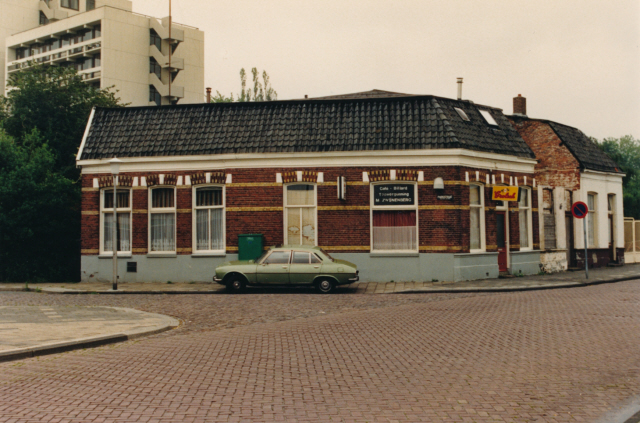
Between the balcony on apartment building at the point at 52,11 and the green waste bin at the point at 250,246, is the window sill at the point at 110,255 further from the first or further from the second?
the balcony on apartment building at the point at 52,11

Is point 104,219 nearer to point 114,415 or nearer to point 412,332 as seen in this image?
point 412,332

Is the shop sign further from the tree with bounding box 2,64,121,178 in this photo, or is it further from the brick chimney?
the tree with bounding box 2,64,121,178

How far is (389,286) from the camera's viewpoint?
67.6ft

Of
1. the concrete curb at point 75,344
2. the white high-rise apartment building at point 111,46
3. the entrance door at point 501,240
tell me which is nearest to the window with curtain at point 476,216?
the entrance door at point 501,240

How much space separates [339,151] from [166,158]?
20.4 feet

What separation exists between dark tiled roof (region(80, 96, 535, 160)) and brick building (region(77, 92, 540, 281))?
0.04 m

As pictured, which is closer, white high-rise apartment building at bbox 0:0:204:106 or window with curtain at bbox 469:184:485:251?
window with curtain at bbox 469:184:485:251

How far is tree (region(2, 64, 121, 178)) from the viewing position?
29.5 metres

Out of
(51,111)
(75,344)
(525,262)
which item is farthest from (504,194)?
(51,111)

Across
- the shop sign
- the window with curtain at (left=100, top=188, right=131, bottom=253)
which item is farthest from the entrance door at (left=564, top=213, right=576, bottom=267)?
the window with curtain at (left=100, top=188, right=131, bottom=253)

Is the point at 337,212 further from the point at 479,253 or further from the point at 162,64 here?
the point at 162,64

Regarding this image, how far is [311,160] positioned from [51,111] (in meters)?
15.4

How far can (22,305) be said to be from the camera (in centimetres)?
1652

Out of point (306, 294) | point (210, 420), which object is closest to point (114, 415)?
point (210, 420)
